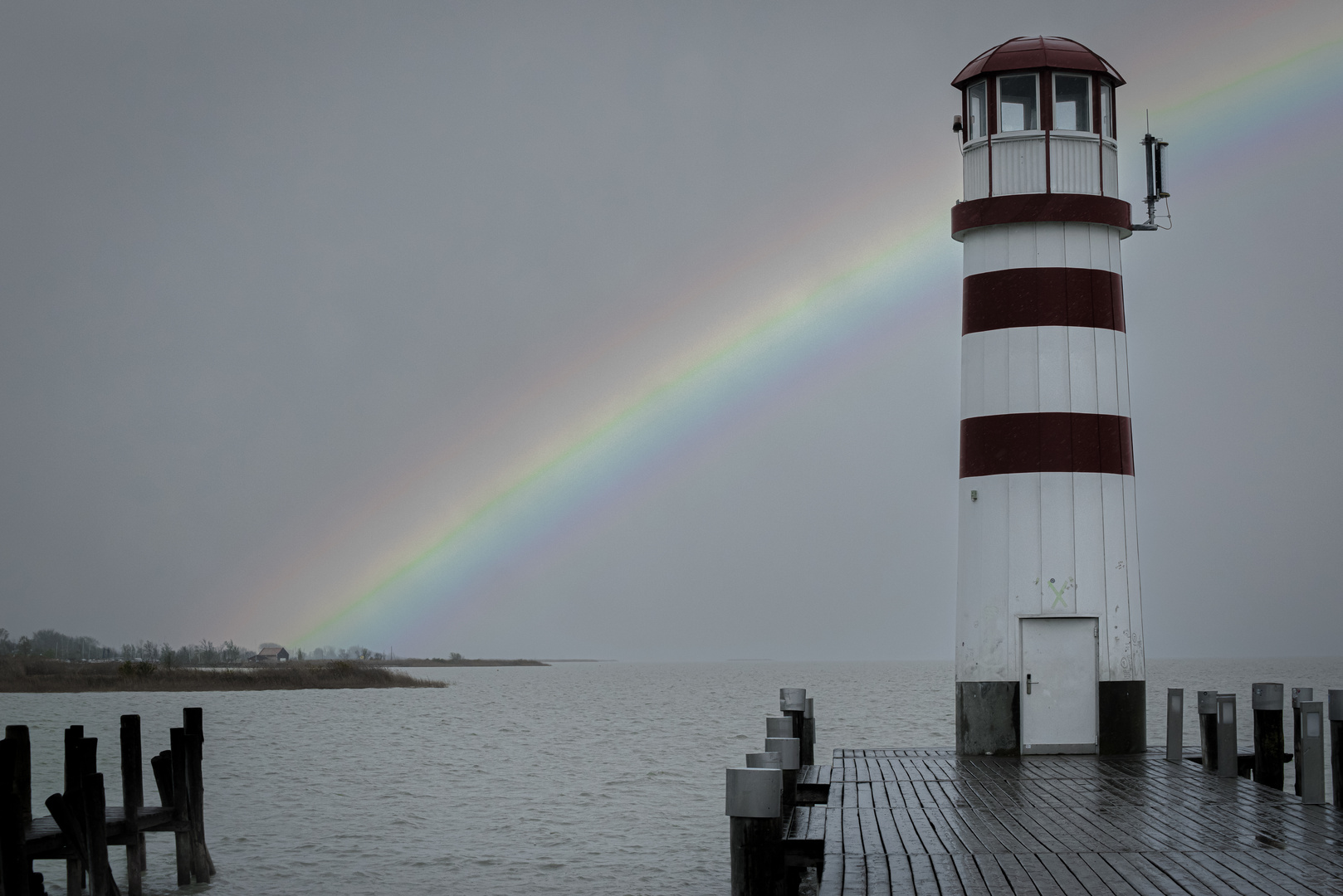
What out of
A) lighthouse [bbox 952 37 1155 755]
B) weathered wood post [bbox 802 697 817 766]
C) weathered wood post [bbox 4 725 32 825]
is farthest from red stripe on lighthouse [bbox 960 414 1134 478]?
weathered wood post [bbox 4 725 32 825]

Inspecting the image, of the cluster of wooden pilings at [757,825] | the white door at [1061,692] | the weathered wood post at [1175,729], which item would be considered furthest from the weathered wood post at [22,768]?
the weathered wood post at [1175,729]

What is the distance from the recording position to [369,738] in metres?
49.0

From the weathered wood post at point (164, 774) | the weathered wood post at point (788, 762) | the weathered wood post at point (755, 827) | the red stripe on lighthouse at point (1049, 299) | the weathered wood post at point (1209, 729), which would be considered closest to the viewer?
the weathered wood post at point (755, 827)

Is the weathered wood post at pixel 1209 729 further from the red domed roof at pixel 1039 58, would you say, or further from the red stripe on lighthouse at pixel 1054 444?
the red domed roof at pixel 1039 58

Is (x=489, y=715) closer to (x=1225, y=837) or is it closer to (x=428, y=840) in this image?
(x=428, y=840)

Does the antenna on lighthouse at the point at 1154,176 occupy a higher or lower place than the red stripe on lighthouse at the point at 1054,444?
higher

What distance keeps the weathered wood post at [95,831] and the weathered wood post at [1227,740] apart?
1196cm

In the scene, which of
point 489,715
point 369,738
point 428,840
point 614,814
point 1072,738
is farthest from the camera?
point 489,715

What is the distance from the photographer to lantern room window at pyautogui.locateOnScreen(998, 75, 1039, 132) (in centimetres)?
1612

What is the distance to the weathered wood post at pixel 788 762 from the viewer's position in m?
9.76

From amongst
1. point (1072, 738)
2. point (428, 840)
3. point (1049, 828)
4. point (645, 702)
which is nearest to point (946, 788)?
point (1049, 828)

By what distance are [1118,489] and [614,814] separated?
13611mm

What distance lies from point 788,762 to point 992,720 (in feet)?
19.1

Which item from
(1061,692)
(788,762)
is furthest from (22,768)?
(1061,692)
